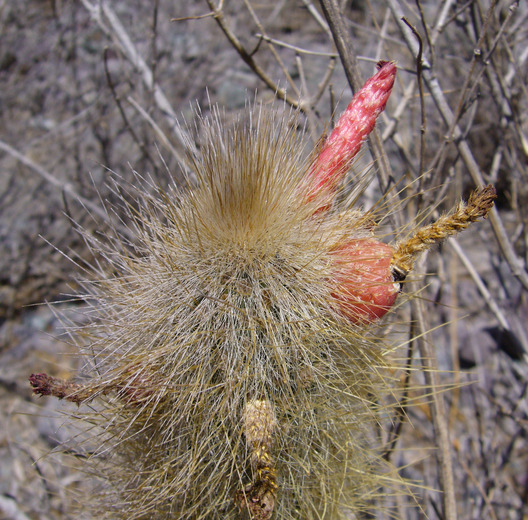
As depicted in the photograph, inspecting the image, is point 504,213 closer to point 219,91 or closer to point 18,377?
point 219,91

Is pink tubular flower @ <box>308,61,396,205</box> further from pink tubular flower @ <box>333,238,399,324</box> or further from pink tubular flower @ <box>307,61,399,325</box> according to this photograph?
pink tubular flower @ <box>333,238,399,324</box>

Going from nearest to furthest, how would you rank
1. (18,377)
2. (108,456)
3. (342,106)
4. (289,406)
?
1. (289,406)
2. (108,456)
3. (342,106)
4. (18,377)

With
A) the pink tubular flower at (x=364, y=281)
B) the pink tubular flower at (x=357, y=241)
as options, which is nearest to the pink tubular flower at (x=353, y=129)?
the pink tubular flower at (x=357, y=241)

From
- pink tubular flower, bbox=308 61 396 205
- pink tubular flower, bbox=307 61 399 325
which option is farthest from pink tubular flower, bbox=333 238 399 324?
pink tubular flower, bbox=308 61 396 205

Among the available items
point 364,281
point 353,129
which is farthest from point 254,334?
point 353,129

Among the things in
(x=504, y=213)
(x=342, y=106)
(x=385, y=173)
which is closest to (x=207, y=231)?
(x=385, y=173)

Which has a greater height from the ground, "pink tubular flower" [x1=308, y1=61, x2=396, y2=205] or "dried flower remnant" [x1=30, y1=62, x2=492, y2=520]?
"pink tubular flower" [x1=308, y1=61, x2=396, y2=205]

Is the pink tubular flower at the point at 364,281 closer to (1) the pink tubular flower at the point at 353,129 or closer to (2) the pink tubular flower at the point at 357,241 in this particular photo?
(2) the pink tubular flower at the point at 357,241
